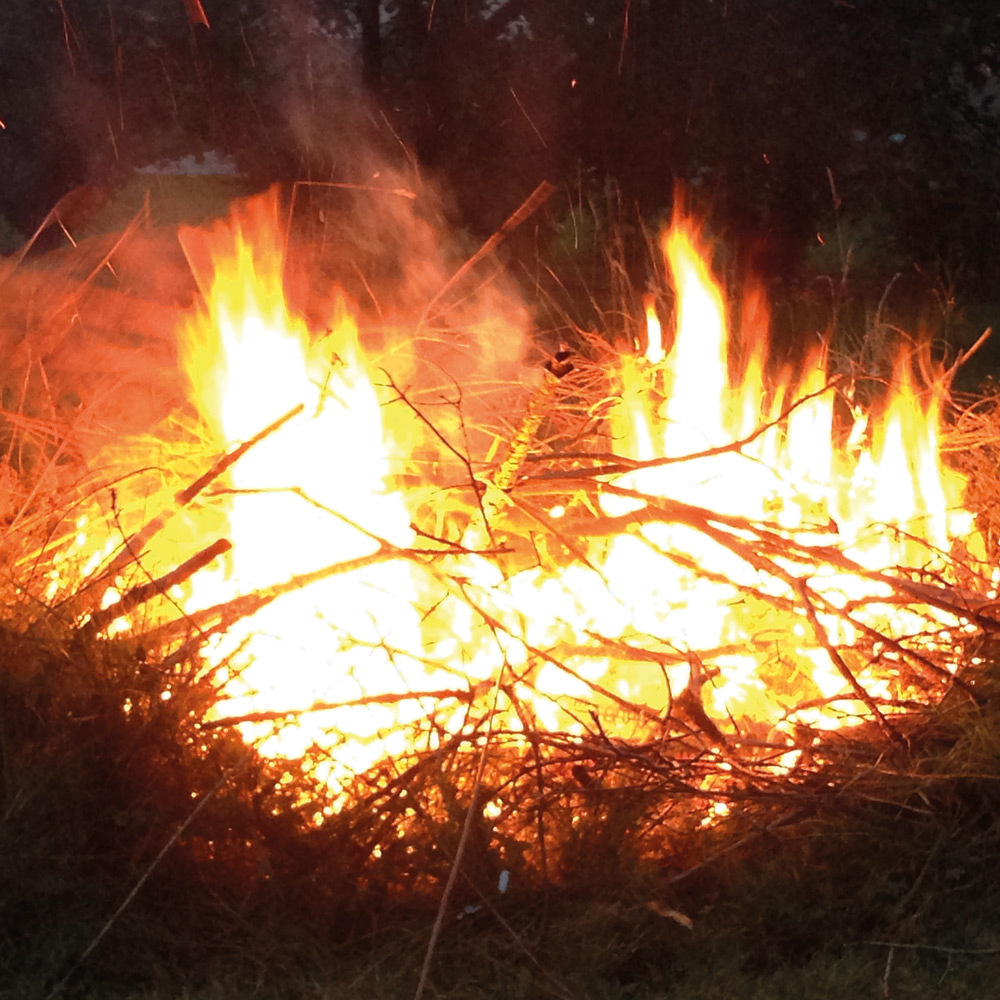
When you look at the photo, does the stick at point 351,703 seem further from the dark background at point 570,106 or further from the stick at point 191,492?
the dark background at point 570,106

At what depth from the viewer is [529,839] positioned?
91.3 inches

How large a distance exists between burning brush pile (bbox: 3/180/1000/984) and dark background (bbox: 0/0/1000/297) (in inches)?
141

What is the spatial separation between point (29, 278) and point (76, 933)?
3.88m

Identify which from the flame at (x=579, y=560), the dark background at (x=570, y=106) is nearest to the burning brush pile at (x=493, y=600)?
the flame at (x=579, y=560)

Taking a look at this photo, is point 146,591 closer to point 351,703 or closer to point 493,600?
point 351,703

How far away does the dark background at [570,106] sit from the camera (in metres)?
6.73

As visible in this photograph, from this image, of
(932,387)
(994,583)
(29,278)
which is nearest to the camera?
(994,583)

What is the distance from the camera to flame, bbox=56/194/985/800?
8.50 feet

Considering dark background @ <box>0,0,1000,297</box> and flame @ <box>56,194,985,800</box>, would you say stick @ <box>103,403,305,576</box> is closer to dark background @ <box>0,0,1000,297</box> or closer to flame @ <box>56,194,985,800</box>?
flame @ <box>56,194,985,800</box>

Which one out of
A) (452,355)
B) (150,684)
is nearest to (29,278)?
(452,355)

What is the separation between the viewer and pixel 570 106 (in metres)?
7.05

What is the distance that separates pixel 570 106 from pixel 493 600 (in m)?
4.84

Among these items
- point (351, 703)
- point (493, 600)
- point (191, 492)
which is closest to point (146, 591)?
point (191, 492)

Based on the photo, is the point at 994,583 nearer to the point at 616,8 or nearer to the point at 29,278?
the point at 29,278
